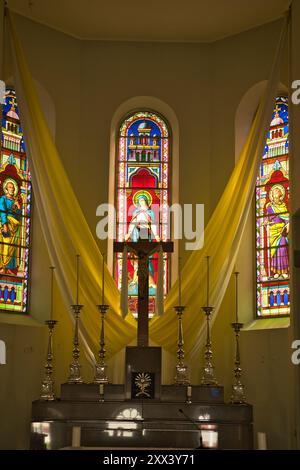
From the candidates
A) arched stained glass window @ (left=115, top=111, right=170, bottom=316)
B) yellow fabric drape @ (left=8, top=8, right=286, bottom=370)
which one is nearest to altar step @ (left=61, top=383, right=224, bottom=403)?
yellow fabric drape @ (left=8, top=8, right=286, bottom=370)

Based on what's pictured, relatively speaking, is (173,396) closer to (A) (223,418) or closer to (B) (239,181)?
(A) (223,418)

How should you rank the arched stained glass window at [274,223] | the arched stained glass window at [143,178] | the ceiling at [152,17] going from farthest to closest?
the arched stained glass window at [143,178]
the arched stained glass window at [274,223]
the ceiling at [152,17]

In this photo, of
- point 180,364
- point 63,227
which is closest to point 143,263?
point 63,227

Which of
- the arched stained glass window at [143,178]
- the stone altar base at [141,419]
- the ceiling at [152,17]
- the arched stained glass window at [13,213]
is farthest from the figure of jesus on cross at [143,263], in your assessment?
the ceiling at [152,17]

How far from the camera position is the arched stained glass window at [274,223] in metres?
12.2

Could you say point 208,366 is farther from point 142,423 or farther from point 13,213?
point 13,213

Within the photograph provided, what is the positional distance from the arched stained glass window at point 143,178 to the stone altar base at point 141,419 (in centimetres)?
258

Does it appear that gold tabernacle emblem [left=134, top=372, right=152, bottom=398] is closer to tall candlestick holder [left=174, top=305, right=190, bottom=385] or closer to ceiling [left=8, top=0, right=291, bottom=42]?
tall candlestick holder [left=174, top=305, right=190, bottom=385]

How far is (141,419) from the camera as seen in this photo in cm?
1015

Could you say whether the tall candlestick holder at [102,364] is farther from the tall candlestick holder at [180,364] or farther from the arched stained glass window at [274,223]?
the arched stained glass window at [274,223]

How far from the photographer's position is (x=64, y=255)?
11.5 metres

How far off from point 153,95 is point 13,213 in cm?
274
